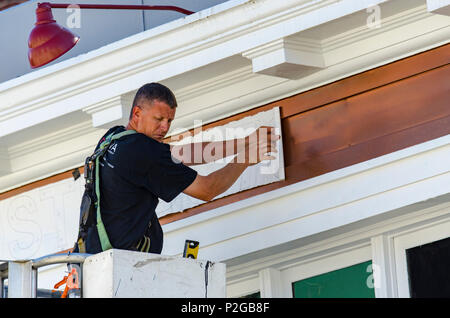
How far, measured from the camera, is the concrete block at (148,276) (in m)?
7.11

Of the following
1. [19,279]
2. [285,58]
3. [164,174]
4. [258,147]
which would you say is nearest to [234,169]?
[258,147]

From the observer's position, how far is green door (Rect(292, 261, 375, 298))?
8.48 metres

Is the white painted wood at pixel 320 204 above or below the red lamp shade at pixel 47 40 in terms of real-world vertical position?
below

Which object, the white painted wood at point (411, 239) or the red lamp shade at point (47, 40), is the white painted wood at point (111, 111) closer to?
the red lamp shade at point (47, 40)

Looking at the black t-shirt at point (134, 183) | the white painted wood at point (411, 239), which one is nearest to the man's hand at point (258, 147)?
the black t-shirt at point (134, 183)

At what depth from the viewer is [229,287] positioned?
356 inches

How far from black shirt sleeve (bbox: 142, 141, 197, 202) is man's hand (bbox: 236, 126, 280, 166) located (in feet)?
1.78

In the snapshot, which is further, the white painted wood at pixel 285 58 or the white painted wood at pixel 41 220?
the white painted wood at pixel 41 220

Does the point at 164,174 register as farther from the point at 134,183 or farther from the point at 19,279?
the point at 19,279

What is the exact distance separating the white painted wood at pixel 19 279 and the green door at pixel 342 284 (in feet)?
6.95

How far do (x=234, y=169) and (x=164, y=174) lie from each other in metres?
0.45

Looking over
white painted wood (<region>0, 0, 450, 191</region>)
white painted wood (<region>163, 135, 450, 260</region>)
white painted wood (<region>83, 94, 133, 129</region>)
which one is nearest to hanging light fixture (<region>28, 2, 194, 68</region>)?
white painted wood (<region>0, 0, 450, 191</region>)
